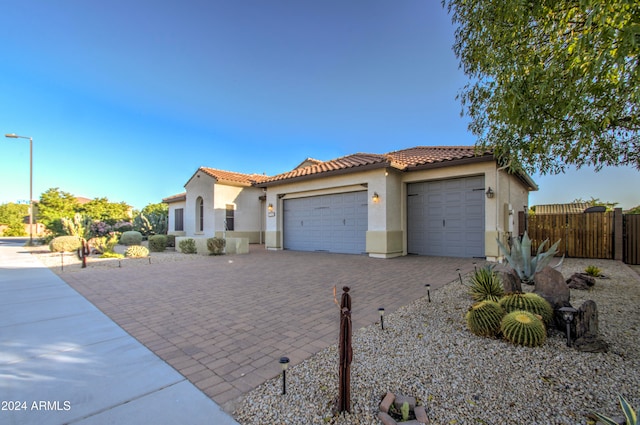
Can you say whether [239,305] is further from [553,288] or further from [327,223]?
[327,223]

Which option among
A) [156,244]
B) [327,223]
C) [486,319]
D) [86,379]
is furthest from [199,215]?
[486,319]

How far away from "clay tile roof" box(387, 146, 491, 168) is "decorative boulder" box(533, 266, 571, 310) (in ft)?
17.3

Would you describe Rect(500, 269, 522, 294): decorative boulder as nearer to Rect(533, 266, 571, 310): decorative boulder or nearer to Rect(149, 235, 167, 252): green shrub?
Rect(533, 266, 571, 310): decorative boulder

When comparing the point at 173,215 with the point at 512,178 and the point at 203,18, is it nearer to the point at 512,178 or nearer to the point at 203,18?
the point at 203,18

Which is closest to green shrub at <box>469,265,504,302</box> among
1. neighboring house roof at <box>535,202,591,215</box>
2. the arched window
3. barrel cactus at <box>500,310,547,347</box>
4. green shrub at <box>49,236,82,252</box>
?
barrel cactus at <box>500,310,547,347</box>

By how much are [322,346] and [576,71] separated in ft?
14.7

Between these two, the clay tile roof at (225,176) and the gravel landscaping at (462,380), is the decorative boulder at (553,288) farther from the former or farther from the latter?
the clay tile roof at (225,176)

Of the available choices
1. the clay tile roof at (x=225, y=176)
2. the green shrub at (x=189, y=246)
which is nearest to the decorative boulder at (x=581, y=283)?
the green shrub at (x=189, y=246)

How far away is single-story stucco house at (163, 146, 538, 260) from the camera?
35.1 feet

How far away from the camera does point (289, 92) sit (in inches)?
545

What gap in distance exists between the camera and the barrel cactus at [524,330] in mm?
3293

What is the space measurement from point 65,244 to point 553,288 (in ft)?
67.7

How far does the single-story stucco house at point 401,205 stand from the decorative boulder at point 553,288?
5870 mm

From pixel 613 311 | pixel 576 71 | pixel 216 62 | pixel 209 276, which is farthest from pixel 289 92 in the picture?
pixel 613 311
